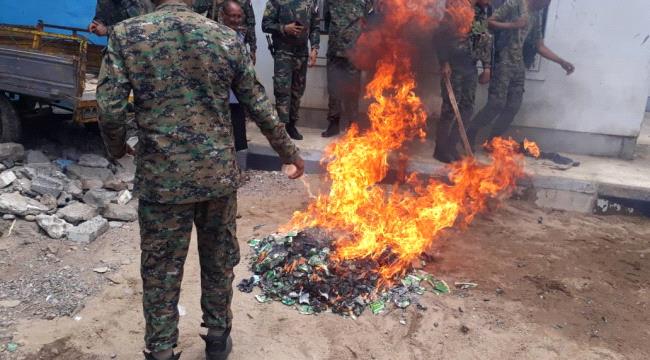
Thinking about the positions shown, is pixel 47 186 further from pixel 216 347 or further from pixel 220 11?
pixel 216 347

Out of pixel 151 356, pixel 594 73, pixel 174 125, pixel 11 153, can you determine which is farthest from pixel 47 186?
pixel 594 73

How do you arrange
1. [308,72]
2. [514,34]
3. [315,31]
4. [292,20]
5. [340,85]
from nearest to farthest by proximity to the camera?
[514,34], [292,20], [315,31], [340,85], [308,72]

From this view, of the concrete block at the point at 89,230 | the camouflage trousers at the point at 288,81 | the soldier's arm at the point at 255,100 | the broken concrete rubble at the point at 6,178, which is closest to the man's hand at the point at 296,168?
the soldier's arm at the point at 255,100

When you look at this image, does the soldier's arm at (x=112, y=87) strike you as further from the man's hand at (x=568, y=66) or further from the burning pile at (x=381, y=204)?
the man's hand at (x=568, y=66)

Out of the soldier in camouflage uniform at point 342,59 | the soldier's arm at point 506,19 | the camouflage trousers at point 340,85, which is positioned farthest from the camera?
the camouflage trousers at point 340,85

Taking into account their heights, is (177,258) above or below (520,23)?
below

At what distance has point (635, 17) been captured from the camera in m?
7.27

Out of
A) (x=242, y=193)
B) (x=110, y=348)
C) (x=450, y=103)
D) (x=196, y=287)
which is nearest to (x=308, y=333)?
(x=196, y=287)

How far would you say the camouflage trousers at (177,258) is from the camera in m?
2.90

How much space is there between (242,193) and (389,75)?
9.23 feet

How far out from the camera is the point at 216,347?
3.35 meters

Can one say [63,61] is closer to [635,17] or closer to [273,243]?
[273,243]

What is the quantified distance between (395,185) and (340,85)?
1.96 metres

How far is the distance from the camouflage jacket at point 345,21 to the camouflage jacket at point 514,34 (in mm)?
1876
